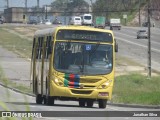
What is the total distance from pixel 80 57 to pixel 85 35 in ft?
2.82

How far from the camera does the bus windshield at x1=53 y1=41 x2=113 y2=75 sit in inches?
826

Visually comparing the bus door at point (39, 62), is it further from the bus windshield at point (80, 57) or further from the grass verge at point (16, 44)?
the grass verge at point (16, 44)

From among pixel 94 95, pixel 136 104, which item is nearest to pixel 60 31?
pixel 94 95

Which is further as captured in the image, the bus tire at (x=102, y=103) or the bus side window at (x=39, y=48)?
the bus side window at (x=39, y=48)

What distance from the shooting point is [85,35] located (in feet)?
70.1

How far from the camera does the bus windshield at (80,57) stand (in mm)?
20969

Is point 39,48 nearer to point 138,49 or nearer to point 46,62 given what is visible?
point 46,62

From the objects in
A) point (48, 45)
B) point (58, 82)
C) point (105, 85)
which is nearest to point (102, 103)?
point (105, 85)

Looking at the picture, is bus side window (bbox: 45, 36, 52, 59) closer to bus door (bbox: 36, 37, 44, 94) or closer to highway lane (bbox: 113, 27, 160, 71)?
bus door (bbox: 36, 37, 44, 94)

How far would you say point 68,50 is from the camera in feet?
69.1

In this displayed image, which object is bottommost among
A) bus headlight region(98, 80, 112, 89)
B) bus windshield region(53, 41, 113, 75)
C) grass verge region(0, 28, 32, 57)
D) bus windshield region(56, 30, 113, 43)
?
grass verge region(0, 28, 32, 57)

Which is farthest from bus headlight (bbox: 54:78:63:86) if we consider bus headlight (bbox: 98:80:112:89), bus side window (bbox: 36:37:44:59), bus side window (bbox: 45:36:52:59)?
bus side window (bbox: 36:37:44:59)

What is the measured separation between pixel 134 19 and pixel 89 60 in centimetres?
13810

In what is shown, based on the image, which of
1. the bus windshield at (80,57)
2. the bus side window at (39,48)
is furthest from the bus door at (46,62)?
the bus side window at (39,48)
